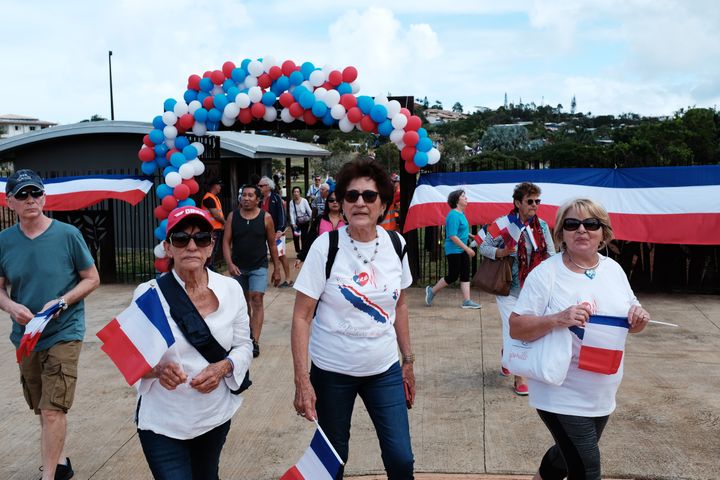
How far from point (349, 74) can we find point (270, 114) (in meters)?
1.35

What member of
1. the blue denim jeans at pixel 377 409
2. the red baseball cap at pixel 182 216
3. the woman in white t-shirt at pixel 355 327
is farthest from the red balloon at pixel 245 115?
the red baseball cap at pixel 182 216

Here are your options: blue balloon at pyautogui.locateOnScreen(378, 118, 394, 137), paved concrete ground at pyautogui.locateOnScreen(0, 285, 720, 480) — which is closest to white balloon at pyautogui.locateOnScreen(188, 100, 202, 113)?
blue balloon at pyautogui.locateOnScreen(378, 118, 394, 137)

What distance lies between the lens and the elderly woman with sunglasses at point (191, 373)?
10.0 feet

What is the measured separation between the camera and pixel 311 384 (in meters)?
3.55

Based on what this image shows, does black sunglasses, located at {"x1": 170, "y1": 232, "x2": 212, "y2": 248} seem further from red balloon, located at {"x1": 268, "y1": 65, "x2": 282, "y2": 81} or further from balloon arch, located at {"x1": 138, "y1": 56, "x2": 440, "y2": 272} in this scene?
→ red balloon, located at {"x1": 268, "y1": 65, "x2": 282, "y2": 81}

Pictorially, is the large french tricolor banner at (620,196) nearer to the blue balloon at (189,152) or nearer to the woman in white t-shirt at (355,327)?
the blue balloon at (189,152)

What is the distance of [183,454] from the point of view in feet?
10.3

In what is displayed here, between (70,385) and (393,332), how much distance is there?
206cm

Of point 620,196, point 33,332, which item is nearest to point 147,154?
point 620,196

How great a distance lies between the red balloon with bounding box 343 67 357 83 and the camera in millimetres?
10828

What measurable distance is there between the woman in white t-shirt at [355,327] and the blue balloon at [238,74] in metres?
7.86

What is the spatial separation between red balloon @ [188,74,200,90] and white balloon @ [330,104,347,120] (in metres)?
2.26

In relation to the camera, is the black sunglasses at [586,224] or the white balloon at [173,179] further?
the white balloon at [173,179]

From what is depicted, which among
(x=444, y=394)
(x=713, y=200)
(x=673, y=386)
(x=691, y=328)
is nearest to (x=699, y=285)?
(x=713, y=200)
